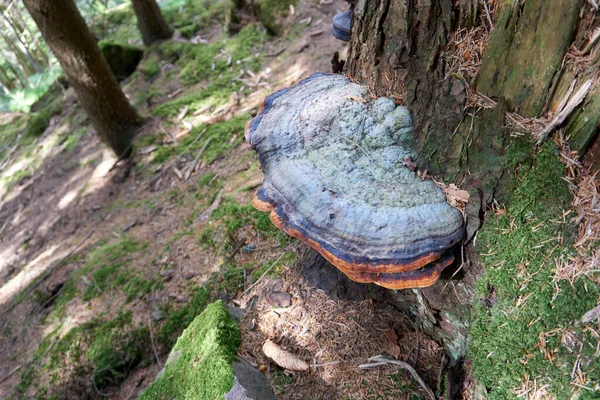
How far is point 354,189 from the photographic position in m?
1.87

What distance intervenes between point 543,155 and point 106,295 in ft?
Result: 14.3

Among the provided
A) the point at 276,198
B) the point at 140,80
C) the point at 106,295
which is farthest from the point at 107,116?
the point at 276,198

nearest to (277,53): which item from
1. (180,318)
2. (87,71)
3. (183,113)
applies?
(183,113)

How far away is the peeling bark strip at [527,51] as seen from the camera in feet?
4.75

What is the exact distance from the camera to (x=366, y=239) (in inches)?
67.1

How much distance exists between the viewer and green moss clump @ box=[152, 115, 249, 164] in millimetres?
5410

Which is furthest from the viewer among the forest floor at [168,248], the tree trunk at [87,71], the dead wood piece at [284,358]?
the tree trunk at [87,71]

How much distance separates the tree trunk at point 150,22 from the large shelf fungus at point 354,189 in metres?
8.35

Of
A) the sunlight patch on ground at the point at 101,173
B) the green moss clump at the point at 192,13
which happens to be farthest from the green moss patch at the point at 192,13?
the sunlight patch on ground at the point at 101,173

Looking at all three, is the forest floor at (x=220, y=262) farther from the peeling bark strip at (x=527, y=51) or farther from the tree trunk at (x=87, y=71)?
the tree trunk at (x=87, y=71)

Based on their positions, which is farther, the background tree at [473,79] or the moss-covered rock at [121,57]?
the moss-covered rock at [121,57]

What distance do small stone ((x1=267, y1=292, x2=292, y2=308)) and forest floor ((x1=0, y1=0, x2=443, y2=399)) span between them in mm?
20

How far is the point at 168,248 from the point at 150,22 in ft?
23.9

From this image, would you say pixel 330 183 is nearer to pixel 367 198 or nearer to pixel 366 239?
pixel 367 198
